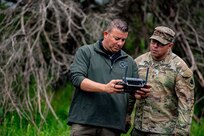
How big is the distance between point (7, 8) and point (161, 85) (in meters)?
3.92

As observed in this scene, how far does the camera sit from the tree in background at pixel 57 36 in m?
7.09

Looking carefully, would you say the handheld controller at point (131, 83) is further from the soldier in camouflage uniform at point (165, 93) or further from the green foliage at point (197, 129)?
the green foliage at point (197, 129)

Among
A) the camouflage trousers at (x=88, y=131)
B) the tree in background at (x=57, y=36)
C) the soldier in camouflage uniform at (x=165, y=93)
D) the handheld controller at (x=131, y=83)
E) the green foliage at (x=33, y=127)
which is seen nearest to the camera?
the handheld controller at (x=131, y=83)

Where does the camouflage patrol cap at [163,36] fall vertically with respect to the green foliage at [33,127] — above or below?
above

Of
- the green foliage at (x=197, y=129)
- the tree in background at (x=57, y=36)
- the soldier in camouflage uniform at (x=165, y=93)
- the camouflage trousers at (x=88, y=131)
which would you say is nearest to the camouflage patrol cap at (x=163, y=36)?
the soldier in camouflage uniform at (x=165, y=93)

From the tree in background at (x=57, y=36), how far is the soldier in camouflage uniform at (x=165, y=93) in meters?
2.54

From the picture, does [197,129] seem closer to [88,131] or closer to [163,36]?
[163,36]

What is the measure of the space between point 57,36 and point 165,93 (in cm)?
392

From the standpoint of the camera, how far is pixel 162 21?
335 inches

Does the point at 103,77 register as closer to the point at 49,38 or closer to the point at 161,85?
the point at 161,85

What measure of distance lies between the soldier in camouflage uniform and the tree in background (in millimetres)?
2538

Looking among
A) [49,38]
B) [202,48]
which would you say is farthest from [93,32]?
[202,48]

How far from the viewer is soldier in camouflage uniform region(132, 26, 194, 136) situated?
4395 millimetres

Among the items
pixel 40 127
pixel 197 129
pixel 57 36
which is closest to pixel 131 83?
pixel 40 127
